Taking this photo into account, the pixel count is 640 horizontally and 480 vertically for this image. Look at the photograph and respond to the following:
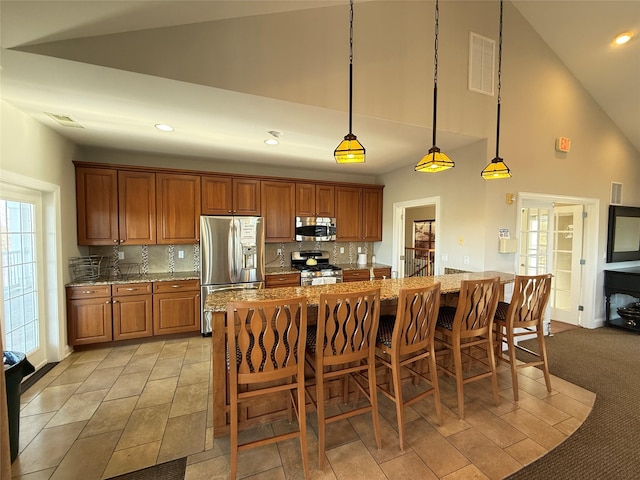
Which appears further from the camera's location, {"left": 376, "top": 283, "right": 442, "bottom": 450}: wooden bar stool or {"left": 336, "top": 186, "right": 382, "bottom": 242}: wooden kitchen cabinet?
{"left": 336, "top": 186, "right": 382, "bottom": 242}: wooden kitchen cabinet

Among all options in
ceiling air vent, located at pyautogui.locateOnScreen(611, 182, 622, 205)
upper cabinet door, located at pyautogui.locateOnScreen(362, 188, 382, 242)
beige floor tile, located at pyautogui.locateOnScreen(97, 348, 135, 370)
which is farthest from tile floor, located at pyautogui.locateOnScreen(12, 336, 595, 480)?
ceiling air vent, located at pyautogui.locateOnScreen(611, 182, 622, 205)

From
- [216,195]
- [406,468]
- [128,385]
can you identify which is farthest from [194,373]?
[216,195]

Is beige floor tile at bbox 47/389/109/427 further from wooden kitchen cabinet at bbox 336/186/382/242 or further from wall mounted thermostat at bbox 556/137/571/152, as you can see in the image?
wall mounted thermostat at bbox 556/137/571/152

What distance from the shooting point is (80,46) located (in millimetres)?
1835

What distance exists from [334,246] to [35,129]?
4.23m

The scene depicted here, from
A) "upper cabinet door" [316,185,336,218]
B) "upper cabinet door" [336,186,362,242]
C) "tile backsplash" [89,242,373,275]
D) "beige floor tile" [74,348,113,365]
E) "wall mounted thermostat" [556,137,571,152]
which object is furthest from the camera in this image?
"upper cabinet door" [336,186,362,242]

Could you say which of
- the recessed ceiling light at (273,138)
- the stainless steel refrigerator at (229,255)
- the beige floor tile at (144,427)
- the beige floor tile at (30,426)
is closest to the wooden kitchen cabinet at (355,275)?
the stainless steel refrigerator at (229,255)

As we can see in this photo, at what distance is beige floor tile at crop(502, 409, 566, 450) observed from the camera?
197 cm

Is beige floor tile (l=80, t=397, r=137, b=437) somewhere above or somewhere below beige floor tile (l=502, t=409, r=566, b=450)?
below

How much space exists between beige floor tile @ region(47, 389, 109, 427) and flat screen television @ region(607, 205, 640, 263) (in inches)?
273

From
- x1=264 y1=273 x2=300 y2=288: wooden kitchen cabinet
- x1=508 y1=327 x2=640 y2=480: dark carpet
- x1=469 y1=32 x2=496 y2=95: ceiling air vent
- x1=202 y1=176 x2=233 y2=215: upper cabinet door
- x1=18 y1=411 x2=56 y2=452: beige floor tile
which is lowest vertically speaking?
x1=18 y1=411 x2=56 y2=452: beige floor tile

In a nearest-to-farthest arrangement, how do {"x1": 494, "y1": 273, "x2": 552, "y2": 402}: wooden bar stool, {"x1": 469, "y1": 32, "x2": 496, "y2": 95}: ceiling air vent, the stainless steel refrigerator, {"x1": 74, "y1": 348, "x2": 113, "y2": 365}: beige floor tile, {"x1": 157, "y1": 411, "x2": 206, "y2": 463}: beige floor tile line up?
{"x1": 157, "y1": 411, "x2": 206, "y2": 463}: beige floor tile
{"x1": 494, "y1": 273, "x2": 552, "y2": 402}: wooden bar stool
{"x1": 469, "y1": 32, "x2": 496, "y2": 95}: ceiling air vent
{"x1": 74, "y1": 348, "x2": 113, "y2": 365}: beige floor tile
the stainless steel refrigerator

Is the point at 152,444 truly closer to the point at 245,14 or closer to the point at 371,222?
the point at 245,14

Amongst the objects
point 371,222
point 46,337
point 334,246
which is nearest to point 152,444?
point 46,337
